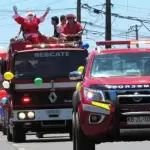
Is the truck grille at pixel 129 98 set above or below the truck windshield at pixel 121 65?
below

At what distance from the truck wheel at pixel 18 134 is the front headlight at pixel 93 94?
848cm

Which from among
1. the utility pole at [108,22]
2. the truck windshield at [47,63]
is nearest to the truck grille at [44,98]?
the truck windshield at [47,63]

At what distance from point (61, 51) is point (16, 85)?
1525 millimetres

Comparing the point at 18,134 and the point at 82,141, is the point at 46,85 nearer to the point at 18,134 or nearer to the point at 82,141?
the point at 18,134

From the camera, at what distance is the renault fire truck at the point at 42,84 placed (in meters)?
18.7

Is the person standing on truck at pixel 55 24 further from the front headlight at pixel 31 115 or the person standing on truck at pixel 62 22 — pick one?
the front headlight at pixel 31 115

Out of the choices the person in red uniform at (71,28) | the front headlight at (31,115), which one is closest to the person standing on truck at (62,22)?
the person in red uniform at (71,28)

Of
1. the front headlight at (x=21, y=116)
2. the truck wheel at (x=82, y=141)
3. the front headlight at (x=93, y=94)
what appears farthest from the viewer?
the front headlight at (x=21, y=116)

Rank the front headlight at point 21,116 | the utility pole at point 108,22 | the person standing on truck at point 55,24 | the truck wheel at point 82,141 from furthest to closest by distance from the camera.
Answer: the utility pole at point 108,22 → the person standing on truck at point 55,24 → the front headlight at point 21,116 → the truck wheel at point 82,141

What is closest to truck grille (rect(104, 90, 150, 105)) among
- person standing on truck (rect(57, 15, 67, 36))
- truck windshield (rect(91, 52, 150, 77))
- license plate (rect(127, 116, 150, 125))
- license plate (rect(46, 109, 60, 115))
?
license plate (rect(127, 116, 150, 125))

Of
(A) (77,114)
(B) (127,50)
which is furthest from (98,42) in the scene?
(A) (77,114)

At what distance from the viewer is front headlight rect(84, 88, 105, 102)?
10.9m

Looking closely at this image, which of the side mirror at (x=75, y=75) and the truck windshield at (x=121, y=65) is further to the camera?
the side mirror at (x=75, y=75)

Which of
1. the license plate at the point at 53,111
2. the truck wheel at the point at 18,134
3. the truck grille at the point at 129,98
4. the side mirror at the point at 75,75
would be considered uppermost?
the side mirror at the point at 75,75
